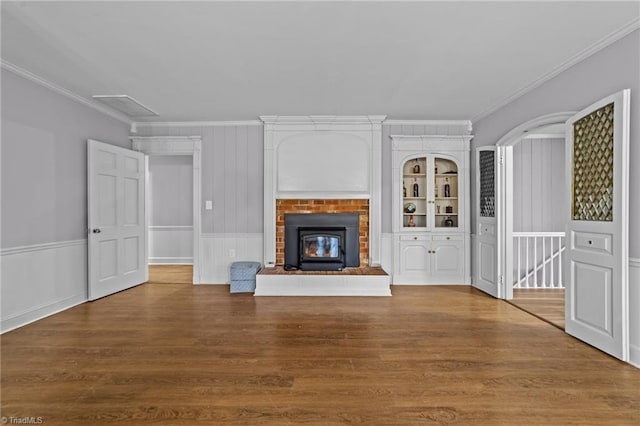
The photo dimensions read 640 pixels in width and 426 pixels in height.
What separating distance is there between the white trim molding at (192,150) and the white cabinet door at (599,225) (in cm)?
472

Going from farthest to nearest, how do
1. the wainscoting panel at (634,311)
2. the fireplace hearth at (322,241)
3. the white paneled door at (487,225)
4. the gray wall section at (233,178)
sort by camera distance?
the gray wall section at (233,178), the fireplace hearth at (322,241), the white paneled door at (487,225), the wainscoting panel at (634,311)

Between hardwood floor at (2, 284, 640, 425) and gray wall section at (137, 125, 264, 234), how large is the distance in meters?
1.76

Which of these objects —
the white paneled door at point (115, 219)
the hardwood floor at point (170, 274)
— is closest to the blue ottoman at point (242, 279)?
the hardwood floor at point (170, 274)

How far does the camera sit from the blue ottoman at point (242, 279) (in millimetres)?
4848

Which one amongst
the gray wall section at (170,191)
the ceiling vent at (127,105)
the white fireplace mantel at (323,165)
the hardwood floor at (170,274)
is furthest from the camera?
the gray wall section at (170,191)

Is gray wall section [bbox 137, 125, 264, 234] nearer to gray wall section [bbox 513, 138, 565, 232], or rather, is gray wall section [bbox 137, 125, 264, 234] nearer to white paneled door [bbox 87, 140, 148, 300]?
white paneled door [bbox 87, 140, 148, 300]

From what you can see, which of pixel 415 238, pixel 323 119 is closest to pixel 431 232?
pixel 415 238

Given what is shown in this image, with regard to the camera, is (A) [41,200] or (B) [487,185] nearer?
(A) [41,200]

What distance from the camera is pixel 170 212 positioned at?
7434 millimetres

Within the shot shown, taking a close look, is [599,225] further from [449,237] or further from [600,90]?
[449,237]

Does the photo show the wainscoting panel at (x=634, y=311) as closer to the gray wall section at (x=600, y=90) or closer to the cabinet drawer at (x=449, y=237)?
the gray wall section at (x=600, y=90)

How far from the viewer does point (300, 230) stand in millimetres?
5121

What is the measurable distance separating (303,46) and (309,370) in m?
2.56

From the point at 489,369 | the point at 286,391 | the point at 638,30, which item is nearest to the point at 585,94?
the point at 638,30
